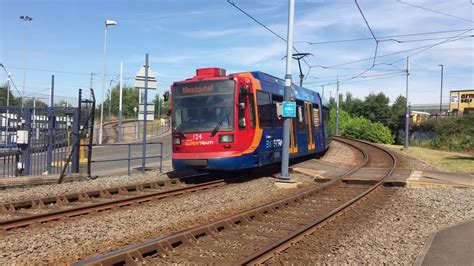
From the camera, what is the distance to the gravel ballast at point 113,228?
6207 millimetres

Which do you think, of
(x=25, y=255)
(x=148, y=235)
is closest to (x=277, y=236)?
(x=148, y=235)

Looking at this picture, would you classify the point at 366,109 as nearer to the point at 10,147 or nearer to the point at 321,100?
the point at 321,100

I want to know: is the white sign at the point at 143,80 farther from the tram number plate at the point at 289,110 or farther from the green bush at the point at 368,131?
the green bush at the point at 368,131

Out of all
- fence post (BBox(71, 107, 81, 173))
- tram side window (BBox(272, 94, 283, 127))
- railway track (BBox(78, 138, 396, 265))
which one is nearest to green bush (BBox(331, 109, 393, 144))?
tram side window (BBox(272, 94, 283, 127))

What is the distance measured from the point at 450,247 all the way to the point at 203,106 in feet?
28.5

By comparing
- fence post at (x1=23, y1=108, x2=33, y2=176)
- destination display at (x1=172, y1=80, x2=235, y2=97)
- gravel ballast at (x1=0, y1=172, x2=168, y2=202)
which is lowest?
gravel ballast at (x1=0, y1=172, x2=168, y2=202)

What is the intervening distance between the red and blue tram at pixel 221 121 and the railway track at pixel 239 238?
3385 mm

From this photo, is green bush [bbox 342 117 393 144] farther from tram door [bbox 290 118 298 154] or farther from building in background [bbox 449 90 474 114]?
tram door [bbox 290 118 298 154]

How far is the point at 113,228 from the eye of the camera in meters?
7.83

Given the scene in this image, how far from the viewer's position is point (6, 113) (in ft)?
47.0

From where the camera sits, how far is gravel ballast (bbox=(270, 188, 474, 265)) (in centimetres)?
630

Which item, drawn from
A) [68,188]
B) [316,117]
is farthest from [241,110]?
[316,117]

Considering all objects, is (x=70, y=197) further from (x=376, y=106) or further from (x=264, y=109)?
(x=376, y=106)

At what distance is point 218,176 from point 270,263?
1031cm
